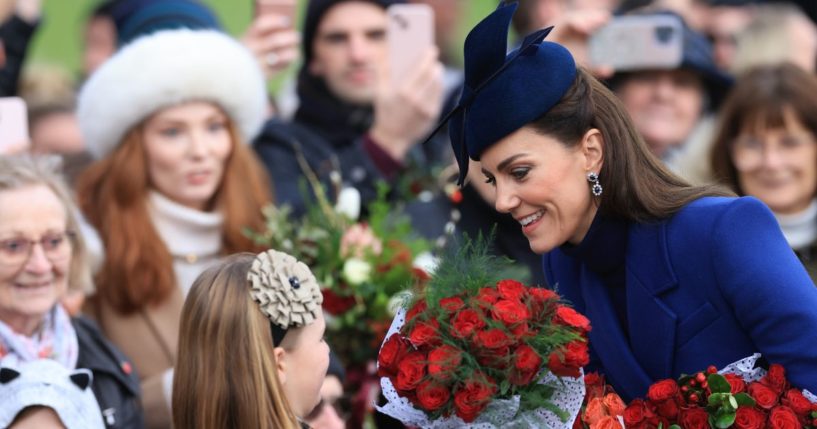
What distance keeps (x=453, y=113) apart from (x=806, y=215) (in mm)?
2818

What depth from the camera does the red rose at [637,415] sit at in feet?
11.8

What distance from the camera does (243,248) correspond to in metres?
5.68

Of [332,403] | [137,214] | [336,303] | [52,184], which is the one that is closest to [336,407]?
[332,403]

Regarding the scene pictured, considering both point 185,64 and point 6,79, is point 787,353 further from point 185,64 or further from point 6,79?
point 6,79

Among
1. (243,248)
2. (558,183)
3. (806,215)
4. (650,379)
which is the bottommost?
(806,215)

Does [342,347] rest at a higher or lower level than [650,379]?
lower

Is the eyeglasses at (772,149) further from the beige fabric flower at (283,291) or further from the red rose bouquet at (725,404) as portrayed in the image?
the beige fabric flower at (283,291)

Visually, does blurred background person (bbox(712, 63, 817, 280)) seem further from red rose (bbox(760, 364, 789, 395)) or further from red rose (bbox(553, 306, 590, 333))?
red rose (bbox(553, 306, 590, 333))

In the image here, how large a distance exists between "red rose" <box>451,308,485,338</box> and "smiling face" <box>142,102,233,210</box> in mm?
2444

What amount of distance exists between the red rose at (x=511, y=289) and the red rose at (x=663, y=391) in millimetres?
446

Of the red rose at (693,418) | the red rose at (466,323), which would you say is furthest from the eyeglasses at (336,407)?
the red rose at (693,418)

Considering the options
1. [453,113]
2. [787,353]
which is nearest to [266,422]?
[453,113]

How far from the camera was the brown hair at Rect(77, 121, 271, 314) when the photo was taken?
216 inches

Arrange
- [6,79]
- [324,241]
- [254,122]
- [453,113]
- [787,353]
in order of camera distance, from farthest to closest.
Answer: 1. [6,79]
2. [254,122]
3. [324,241]
4. [453,113]
5. [787,353]
